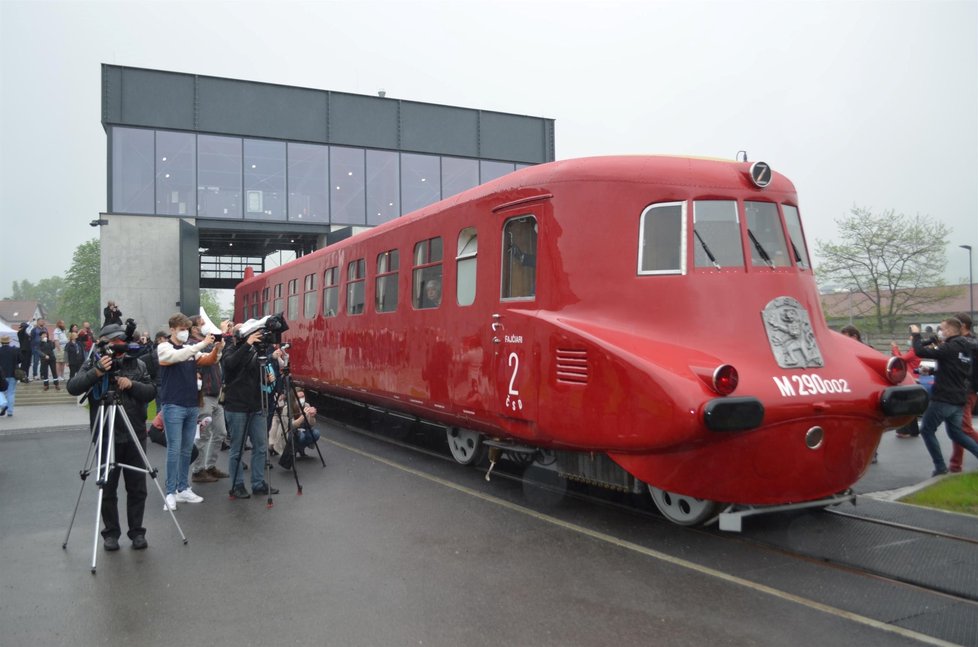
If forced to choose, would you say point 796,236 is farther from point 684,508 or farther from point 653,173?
point 684,508

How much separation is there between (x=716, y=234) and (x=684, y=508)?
2430 mm

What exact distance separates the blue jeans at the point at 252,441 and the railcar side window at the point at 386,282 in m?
2.73

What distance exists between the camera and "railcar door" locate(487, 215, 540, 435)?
679 cm

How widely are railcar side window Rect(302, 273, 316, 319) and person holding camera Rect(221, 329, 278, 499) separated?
6.03m

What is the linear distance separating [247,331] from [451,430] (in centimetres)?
283

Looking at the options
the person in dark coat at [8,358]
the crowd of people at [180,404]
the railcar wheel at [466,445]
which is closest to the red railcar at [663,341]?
the railcar wheel at [466,445]

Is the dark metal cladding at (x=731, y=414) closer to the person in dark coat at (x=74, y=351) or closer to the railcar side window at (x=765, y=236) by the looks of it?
the railcar side window at (x=765, y=236)

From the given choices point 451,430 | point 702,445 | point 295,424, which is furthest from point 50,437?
point 702,445

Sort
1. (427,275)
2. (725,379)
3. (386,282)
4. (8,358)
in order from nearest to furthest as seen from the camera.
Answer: (725,379) < (427,275) < (386,282) < (8,358)

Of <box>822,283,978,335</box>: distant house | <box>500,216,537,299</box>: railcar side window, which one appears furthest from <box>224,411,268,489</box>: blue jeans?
<box>822,283,978,335</box>: distant house

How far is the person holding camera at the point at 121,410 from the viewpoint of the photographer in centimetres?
583

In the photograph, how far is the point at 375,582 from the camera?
5.12 metres

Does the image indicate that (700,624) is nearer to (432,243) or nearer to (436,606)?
(436,606)

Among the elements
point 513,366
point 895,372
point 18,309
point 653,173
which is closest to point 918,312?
point 895,372
